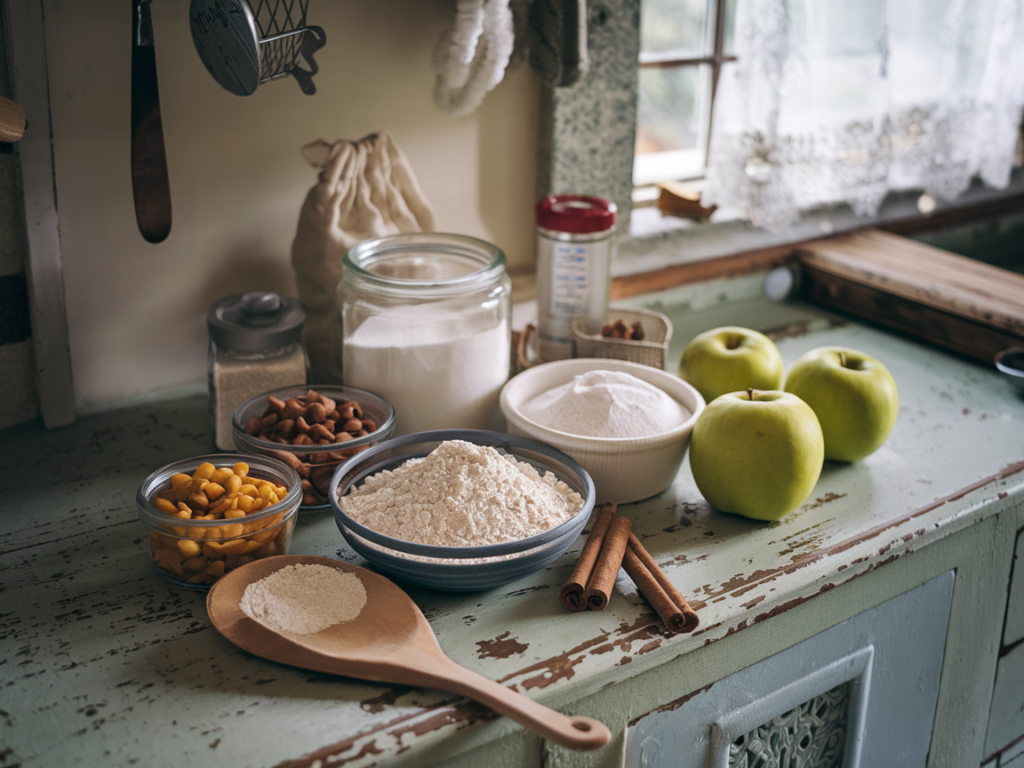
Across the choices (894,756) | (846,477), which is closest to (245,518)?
(846,477)

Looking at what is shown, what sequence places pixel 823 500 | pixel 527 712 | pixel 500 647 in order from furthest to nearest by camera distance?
pixel 823 500 < pixel 500 647 < pixel 527 712

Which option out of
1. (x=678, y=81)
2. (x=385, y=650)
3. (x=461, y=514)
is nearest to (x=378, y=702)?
(x=385, y=650)

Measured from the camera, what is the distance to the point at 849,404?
3.38ft

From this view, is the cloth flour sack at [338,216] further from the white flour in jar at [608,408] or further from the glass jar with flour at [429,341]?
the white flour in jar at [608,408]

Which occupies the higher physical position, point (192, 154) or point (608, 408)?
point (192, 154)

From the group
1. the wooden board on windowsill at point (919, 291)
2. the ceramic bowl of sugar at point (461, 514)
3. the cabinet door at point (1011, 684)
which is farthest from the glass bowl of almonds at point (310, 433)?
the wooden board on windowsill at point (919, 291)

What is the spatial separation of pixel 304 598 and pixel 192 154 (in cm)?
65

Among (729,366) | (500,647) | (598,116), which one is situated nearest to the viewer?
(500,647)

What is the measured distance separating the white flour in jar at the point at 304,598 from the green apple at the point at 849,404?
59cm

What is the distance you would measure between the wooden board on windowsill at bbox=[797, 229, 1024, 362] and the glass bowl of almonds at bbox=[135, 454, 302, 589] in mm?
1080

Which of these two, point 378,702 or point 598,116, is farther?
point 598,116

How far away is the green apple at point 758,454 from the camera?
2.96ft

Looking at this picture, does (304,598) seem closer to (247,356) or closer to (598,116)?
(247,356)

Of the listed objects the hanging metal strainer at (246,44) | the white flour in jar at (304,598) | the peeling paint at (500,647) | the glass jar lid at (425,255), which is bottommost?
Answer: the peeling paint at (500,647)
